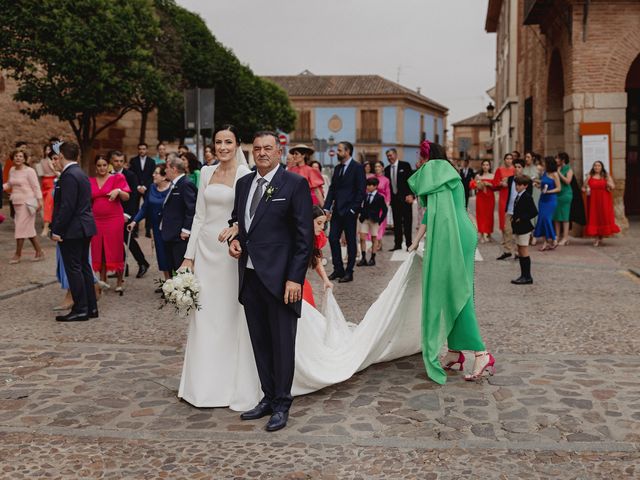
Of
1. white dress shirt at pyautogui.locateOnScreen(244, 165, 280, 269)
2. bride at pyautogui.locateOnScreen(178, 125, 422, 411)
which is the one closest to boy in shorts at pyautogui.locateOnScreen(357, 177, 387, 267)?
bride at pyautogui.locateOnScreen(178, 125, 422, 411)

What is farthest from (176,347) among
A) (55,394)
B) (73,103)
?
(73,103)

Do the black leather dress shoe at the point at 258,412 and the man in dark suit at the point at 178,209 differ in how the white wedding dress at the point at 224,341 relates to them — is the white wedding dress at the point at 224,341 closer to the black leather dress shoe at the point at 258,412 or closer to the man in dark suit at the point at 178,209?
the black leather dress shoe at the point at 258,412

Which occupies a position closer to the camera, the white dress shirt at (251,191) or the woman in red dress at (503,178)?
the white dress shirt at (251,191)

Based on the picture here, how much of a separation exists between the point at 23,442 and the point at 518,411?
3064 mm

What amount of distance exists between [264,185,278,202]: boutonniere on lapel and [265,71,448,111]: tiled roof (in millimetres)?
70201

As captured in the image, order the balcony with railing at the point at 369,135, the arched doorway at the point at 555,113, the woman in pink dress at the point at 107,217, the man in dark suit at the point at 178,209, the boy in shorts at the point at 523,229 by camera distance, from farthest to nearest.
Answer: the balcony with railing at the point at 369,135, the arched doorway at the point at 555,113, the boy in shorts at the point at 523,229, the woman in pink dress at the point at 107,217, the man in dark suit at the point at 178,209

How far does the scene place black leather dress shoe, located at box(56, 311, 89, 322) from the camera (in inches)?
309

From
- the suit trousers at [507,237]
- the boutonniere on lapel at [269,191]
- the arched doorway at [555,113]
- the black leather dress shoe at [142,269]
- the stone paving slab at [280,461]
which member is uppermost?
the arched doorway at [555,113]

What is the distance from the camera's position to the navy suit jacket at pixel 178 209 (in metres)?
8.38

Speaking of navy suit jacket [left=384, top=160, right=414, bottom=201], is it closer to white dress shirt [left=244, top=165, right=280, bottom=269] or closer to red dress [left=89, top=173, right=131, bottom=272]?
red dress [left=89, top=173, right=131, bottom=272]

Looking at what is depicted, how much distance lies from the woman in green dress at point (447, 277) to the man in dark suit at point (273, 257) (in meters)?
1.31

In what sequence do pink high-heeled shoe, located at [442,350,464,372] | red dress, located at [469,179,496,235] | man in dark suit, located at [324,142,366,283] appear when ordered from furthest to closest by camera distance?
red dress, located at [469,179,496,235], man in dark suit, located at [324,142,366,283], pink high-heeled shoe, located at [442,350,464,372]

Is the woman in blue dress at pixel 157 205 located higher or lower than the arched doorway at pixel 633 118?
lower

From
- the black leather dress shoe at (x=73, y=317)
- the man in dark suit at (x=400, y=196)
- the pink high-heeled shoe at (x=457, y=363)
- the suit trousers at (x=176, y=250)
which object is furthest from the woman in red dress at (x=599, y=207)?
the black leather dress shoe at (x=73, y=317)
